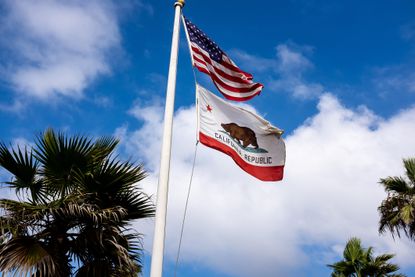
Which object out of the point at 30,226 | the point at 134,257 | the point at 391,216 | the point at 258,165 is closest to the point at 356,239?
the point at 391,216

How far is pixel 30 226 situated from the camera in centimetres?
741

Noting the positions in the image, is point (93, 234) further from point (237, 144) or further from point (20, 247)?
point (237, 144)

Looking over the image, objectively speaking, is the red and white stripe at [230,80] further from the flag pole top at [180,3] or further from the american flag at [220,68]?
the flag pole top at [180,3]

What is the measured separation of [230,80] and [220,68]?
0.34 meters

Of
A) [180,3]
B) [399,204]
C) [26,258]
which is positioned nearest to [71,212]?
[26,258]

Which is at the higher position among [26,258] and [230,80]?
[230,80]

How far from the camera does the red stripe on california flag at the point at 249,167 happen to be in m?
8.09

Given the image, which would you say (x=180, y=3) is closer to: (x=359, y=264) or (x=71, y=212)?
(x=71, y=212)

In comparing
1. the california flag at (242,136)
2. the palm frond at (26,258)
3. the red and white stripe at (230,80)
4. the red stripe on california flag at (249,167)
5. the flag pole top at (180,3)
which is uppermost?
the flag pole top at (180,3)

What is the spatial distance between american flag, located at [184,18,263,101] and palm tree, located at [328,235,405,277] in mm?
11256

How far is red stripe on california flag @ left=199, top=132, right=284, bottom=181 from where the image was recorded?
26.6 feet

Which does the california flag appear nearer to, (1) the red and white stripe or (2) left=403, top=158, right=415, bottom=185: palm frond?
(1) the red and white stripe

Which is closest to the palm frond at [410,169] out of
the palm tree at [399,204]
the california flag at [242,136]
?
the palm tree at [399,204]

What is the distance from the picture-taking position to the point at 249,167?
902cm
